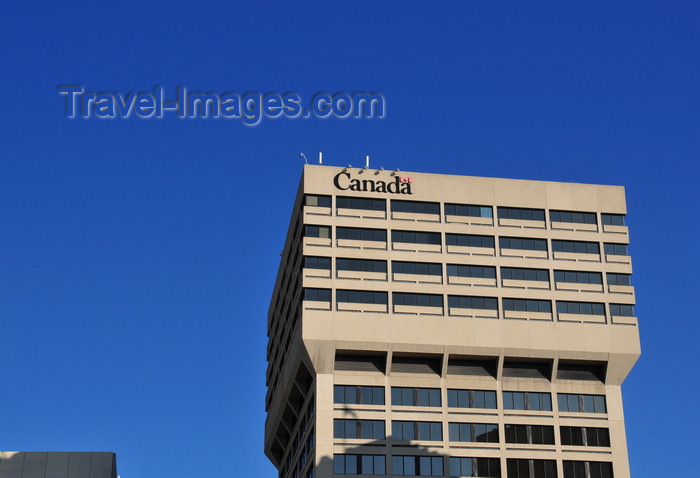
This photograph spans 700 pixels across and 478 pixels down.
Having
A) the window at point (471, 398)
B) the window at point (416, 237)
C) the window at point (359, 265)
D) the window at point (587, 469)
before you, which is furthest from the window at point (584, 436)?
the window at point (359, 265)

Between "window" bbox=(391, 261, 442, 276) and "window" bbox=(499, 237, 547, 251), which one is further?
"window" bbox=(499, 237, 547, 251)

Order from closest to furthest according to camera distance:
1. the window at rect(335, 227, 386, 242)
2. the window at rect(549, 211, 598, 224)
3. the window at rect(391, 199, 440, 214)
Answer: the window at rect(335, 227, 386, 242) → the window at rect(391, 199, 440, 214) → the window at rect(549, 211, 598, 224)

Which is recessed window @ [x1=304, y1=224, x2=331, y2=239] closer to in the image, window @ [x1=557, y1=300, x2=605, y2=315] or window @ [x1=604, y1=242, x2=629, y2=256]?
window @ [x1=557, y1=300, x2=605, y2=315]

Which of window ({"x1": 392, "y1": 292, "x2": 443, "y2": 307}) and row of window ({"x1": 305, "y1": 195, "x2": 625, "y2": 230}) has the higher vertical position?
row of window ({"x1": 305, "y1": 195, "x2": 625, "y2": 230})

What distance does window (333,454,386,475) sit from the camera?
338 feet

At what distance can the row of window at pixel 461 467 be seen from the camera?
10331 centimetres

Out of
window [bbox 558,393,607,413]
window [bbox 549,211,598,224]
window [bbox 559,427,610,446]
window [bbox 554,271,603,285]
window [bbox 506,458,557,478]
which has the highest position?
window [bbox 549,211,598,224]

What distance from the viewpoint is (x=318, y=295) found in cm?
10769

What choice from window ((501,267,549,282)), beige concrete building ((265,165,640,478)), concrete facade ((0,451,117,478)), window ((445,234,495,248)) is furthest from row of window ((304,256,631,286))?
concrete facade ((0,451,117,478))

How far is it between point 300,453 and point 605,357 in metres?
33.4

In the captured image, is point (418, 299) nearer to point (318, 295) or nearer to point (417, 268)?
point (417, 268)

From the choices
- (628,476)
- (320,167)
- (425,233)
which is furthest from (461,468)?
(320,167)

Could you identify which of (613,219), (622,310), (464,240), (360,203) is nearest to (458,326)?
(464,240)

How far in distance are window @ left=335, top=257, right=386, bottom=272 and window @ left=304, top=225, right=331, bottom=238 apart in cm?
300
